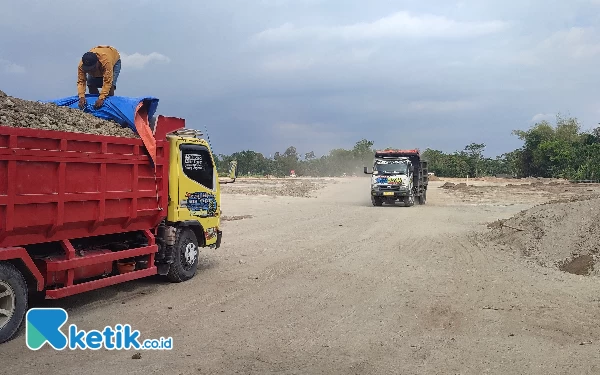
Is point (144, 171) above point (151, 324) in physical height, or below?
above

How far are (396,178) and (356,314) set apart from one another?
67.0 ft

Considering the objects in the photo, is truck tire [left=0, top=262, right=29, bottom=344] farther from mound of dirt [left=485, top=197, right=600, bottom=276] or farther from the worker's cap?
mound of dirt [left=485, top=197, right=600, bottom=276]

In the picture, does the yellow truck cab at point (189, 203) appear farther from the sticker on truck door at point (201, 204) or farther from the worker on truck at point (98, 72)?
the worker on truck at point (98, 72)

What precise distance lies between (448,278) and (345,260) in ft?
7.98

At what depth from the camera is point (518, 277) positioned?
30.5 feet

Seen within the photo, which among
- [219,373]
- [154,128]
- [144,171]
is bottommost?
[219,373]

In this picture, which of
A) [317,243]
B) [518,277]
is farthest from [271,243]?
[518,277]

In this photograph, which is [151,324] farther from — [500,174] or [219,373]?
[500,174]

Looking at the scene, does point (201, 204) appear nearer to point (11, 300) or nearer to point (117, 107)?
point (117, 107)

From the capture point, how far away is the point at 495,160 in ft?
286

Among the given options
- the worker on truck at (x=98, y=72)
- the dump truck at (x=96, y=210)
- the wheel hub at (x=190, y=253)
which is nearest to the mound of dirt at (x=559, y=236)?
the wheel hub at (x=190, y=253)

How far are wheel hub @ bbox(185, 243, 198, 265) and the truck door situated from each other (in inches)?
16.6

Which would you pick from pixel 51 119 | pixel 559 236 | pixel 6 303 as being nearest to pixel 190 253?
pixel 51 119

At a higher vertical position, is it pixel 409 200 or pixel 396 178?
pixel 396 178
